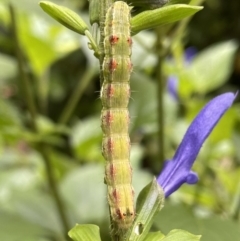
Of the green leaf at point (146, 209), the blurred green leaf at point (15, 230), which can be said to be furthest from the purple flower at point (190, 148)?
the blurred green leaf at point (15, 230)

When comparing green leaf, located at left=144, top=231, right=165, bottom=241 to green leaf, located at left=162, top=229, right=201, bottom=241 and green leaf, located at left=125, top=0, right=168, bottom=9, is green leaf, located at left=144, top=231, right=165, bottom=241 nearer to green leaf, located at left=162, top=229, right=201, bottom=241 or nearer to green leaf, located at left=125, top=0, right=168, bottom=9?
green leaf, located at left=162, top=229, right=201, bottom=241

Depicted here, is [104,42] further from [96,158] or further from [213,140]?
[96,158]

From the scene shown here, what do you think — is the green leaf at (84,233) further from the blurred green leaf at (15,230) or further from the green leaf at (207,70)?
the green leaf at (207,70)

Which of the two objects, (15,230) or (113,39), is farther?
(15,230)

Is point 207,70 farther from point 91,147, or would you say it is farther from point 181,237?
point 181,237

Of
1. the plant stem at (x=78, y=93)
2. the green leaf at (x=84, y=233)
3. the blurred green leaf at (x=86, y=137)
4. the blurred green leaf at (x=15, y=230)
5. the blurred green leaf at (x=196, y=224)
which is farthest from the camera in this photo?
the blurred green leaf at (x=86, y=137)

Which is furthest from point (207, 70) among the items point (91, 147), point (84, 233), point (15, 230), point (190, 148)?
point (84, 233)

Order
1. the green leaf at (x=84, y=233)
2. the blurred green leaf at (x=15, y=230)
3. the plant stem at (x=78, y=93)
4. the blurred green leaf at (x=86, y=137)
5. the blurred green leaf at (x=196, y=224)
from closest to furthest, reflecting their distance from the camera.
Result: the green leaf at (x=84, y=233), the blurred green leaf at (x=196, y=224), the blurred green leaf at (x=15, y=230), the plant stem at (x=78, y=93), the blurred green leaf at (x=86, y=137)
